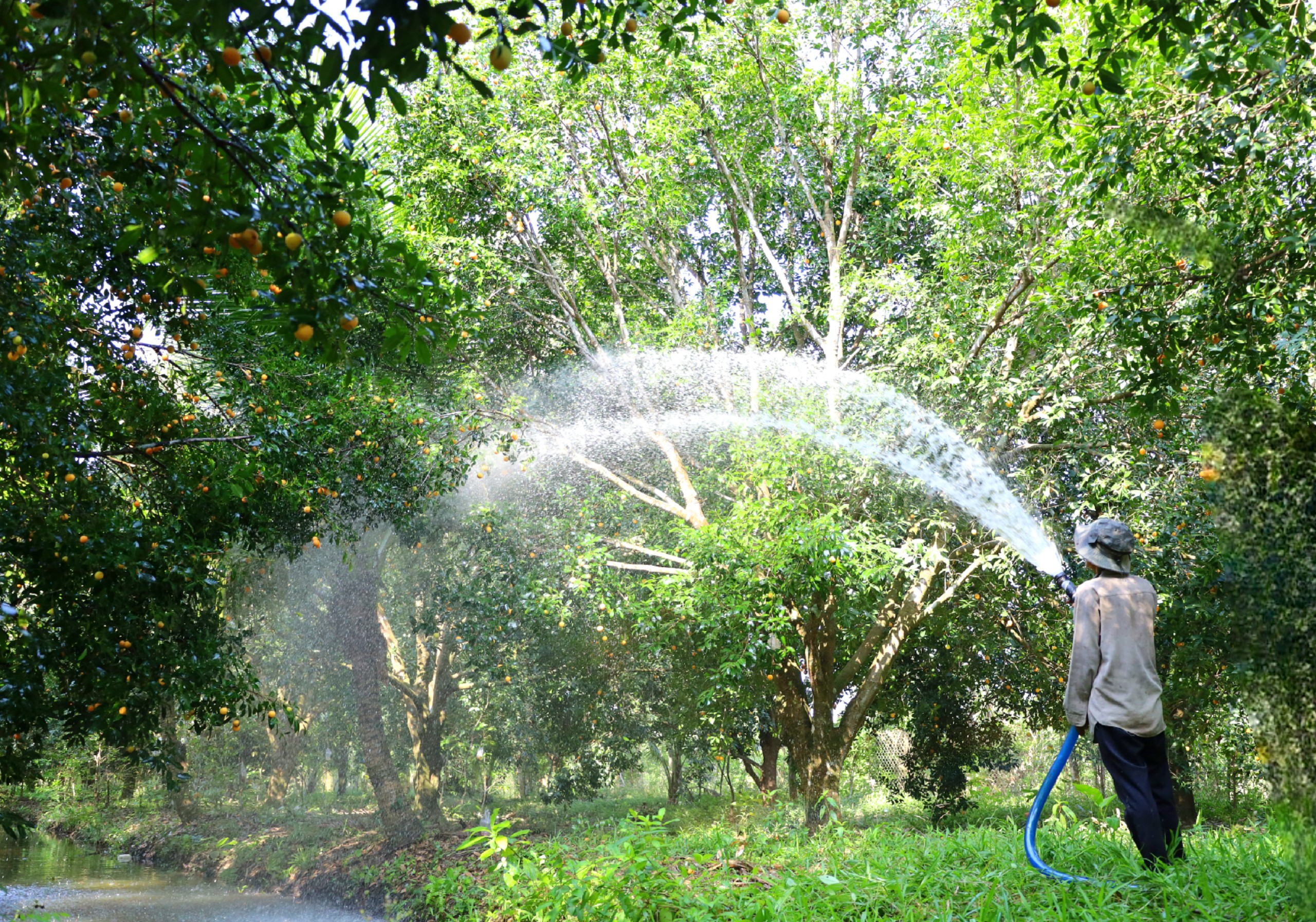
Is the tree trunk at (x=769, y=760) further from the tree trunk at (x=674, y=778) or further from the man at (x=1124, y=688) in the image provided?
the man at (x=1124, y=688)

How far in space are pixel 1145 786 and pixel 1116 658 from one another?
514mm

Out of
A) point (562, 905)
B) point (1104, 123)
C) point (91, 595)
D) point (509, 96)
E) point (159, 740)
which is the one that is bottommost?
point (562, 905)

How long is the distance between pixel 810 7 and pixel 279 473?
8728 mm

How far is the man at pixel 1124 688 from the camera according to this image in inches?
139

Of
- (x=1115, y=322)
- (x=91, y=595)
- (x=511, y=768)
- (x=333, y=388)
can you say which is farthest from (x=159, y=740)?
(x=511, y=768)

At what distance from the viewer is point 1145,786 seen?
3.54m

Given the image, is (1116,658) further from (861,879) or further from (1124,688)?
(861,879)

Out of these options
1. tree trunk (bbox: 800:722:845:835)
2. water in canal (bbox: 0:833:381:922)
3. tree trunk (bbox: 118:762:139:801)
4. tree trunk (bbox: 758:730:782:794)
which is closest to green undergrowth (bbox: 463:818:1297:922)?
tree trunk (bbox: 800:722:845:835)

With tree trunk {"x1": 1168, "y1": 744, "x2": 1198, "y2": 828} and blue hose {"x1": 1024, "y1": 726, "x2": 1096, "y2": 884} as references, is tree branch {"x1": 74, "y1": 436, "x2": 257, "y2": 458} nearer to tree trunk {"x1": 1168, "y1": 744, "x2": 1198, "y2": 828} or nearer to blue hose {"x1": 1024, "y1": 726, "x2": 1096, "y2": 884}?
blue hose {"x1": 1024, "y1": 726, "x2": 1096, "y2": 884}

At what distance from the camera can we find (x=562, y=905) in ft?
14.4

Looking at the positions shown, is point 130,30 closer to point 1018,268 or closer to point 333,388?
point 333,388

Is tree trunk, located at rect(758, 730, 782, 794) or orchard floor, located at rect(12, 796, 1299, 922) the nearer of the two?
orchard floor, located at rect(12, 796, 1299, 922)

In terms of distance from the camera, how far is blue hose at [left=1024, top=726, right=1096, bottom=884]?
3.83 metres

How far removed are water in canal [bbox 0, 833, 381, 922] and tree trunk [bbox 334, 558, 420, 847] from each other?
1.48 meters
